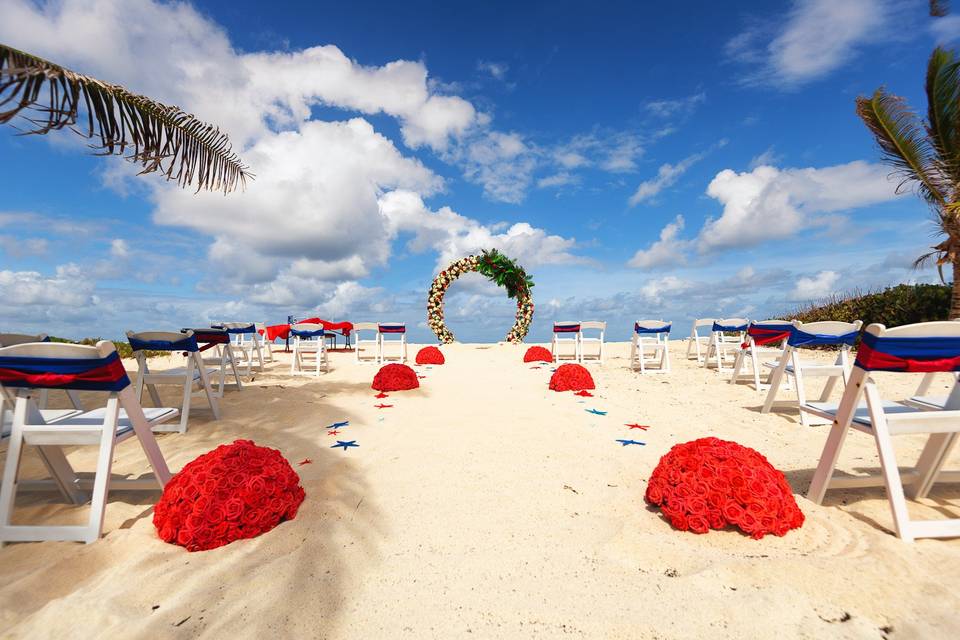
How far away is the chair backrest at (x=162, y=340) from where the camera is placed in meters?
5.28

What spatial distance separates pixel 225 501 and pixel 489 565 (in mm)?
1687

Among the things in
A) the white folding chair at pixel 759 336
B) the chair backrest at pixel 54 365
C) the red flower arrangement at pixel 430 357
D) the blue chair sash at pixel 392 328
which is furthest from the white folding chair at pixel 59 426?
the blue chair sash at pixel 392 328

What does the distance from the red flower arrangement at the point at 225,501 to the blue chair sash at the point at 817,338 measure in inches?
227

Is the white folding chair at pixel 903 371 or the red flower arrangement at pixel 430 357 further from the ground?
the white folding chair at pixel 903 371

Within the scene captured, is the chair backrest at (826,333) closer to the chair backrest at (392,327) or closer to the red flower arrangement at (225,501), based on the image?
the red flower arrangement at (225,501)

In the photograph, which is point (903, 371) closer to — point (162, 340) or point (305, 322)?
point (162, 340)

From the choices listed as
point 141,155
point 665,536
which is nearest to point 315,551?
point 665,536

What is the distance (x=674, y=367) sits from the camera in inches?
417

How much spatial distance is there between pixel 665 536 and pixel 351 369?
9.40 m

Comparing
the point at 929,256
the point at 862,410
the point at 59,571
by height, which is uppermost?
the point at 929,256

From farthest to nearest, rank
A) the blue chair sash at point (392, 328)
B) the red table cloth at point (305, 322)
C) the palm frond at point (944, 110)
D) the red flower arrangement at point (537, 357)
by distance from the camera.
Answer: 1. the red table cloth at point (305, 322)
2. the blue chair sash at point (392, 328)
3. the red flower arrangement at point (537, 357)
4. the palm frond at point (944, 110)

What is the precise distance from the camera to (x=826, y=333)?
535cm

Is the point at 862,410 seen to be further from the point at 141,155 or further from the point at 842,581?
the point at 141,155

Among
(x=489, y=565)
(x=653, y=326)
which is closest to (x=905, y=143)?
(x=653, y=326)
